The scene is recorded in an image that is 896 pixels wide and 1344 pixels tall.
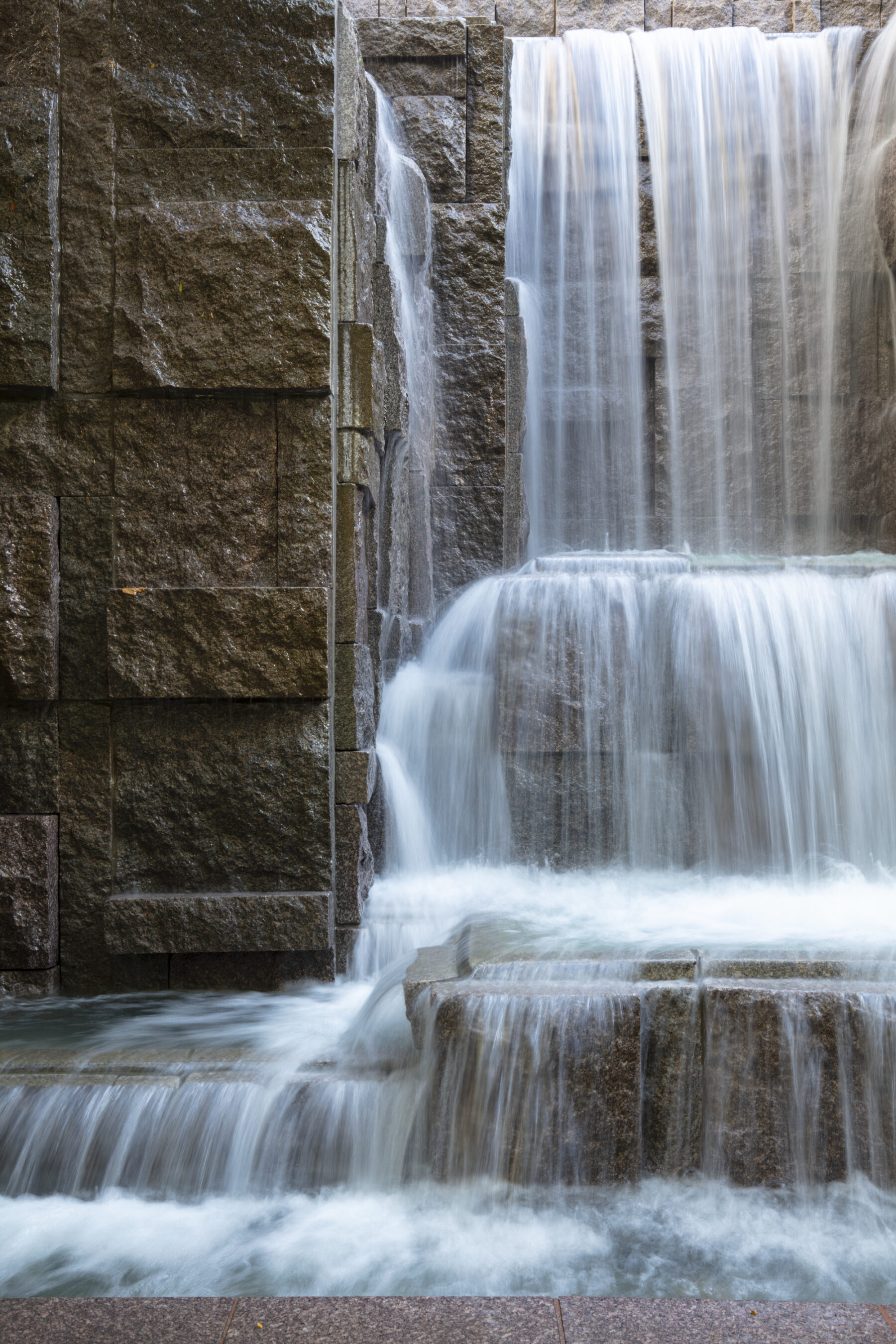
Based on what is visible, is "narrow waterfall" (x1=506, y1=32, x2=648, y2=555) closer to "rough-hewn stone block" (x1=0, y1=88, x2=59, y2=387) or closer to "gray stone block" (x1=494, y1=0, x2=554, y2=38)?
"gray stone block" (x1=494, y1=0, x2=554, y2=38)

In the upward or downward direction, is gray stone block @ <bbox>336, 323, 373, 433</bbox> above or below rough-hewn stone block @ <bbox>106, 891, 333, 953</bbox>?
above

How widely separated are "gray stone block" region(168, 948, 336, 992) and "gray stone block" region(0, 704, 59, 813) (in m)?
0.74

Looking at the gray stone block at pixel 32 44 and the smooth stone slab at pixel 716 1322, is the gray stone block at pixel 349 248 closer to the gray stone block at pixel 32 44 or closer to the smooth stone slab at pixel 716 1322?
the gray stone block at pixel 32 44

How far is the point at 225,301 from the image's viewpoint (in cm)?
388

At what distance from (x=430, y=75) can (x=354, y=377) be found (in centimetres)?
332

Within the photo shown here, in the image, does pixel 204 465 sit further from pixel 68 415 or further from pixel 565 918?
pixel 565 918

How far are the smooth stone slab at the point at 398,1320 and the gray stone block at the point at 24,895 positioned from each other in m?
2.00

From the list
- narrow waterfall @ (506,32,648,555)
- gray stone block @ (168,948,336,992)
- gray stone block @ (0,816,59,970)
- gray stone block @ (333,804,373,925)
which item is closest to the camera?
gray stone block @ (0,816,59,970)

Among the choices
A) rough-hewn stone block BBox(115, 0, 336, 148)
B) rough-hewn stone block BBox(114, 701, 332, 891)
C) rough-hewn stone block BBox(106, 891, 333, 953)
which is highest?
rough-hewn stone block BBox(115, 0, 336, 148)

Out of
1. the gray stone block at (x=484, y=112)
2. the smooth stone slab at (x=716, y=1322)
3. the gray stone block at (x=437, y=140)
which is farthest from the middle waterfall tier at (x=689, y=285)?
the smooth stone slab at (x=716, y=1322)

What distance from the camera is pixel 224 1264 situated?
8.06 feet

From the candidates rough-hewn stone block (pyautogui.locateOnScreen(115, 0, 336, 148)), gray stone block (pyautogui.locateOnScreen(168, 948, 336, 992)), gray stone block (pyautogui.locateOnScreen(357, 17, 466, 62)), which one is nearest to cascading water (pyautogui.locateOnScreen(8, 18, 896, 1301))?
gray stone block (pyautogui.locateOnScreen(168, 948, 336, 992))

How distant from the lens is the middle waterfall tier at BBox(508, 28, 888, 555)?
790 centimetres

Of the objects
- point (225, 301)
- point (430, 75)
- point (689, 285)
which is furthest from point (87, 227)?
point (689, 285)
